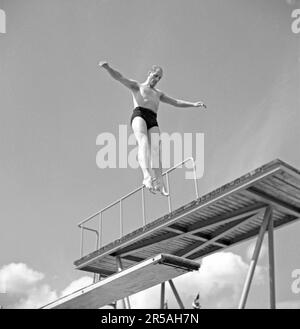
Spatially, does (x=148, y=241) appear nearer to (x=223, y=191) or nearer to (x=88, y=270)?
(x=88, y=270)

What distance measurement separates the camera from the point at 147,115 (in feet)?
50.8

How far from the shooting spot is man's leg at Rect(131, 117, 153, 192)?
48.5ft

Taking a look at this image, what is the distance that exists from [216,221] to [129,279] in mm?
5477

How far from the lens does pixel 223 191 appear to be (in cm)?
1356

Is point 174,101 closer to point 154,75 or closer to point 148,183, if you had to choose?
point 154,75

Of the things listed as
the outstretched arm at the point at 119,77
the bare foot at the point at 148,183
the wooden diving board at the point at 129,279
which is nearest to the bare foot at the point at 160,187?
the bare foot at the point at 148,183

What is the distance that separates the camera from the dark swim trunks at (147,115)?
15414 millimetres

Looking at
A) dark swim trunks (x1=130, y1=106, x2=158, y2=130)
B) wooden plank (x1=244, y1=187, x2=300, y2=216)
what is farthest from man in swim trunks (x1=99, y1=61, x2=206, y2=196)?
wooden plank (x1=244, y1=187, x2=300, y2=216)

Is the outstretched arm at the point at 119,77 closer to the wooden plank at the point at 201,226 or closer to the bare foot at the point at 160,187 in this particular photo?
the bare foot at the point at 160,187

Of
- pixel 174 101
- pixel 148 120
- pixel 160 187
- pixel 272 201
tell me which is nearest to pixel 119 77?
pixel 148 120

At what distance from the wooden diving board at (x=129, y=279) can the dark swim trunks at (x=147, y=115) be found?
598cm
